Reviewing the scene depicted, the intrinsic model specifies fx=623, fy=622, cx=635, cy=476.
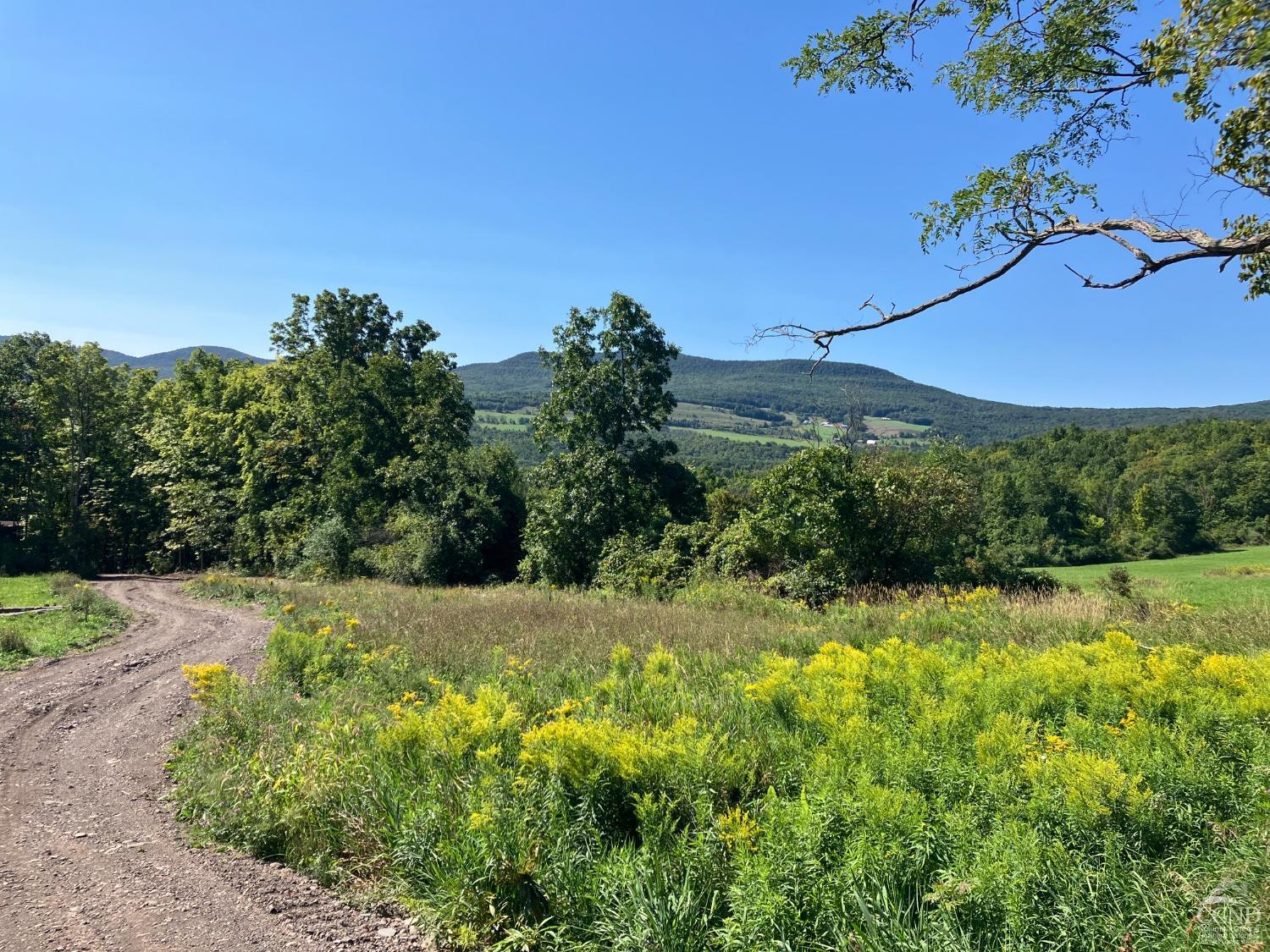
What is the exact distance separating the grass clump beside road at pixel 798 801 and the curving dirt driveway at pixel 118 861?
0.27 meters

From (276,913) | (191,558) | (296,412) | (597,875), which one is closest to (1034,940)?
(597,875)

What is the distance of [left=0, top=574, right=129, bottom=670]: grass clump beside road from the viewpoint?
35.3 feet

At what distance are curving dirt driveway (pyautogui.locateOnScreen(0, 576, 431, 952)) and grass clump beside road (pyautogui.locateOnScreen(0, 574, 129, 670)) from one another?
260 centimetres

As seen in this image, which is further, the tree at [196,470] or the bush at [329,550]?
the tree at [196,470]

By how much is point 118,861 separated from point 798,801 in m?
4.68

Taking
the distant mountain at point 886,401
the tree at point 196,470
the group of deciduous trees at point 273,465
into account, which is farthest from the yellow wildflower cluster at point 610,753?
the distant mountain at point 886,401

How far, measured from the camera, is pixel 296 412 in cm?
3500

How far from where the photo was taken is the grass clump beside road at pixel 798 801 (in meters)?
2.62

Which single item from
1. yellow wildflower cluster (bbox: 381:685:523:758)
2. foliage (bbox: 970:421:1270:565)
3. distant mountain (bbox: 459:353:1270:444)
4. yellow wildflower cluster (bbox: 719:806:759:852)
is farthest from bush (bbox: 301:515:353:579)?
distant mountain (bbox: 459:353:1270:444)

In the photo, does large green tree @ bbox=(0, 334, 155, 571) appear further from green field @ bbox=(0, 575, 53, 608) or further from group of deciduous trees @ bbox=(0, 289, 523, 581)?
green field @ bbox=(0, 575, 53, 608)

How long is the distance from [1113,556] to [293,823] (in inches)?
3009

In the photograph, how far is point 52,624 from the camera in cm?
1367

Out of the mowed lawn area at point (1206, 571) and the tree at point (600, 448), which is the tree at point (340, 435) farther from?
the mowed lawn area at point (1206, 571)

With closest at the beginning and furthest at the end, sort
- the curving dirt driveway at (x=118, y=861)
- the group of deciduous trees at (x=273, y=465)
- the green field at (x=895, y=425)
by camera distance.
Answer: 1. the curving dirt driveway at (x=118, y=861)
2. the group of deciduous trees at (x=273, y=465)
3. the green field at (x=895, y=425)
